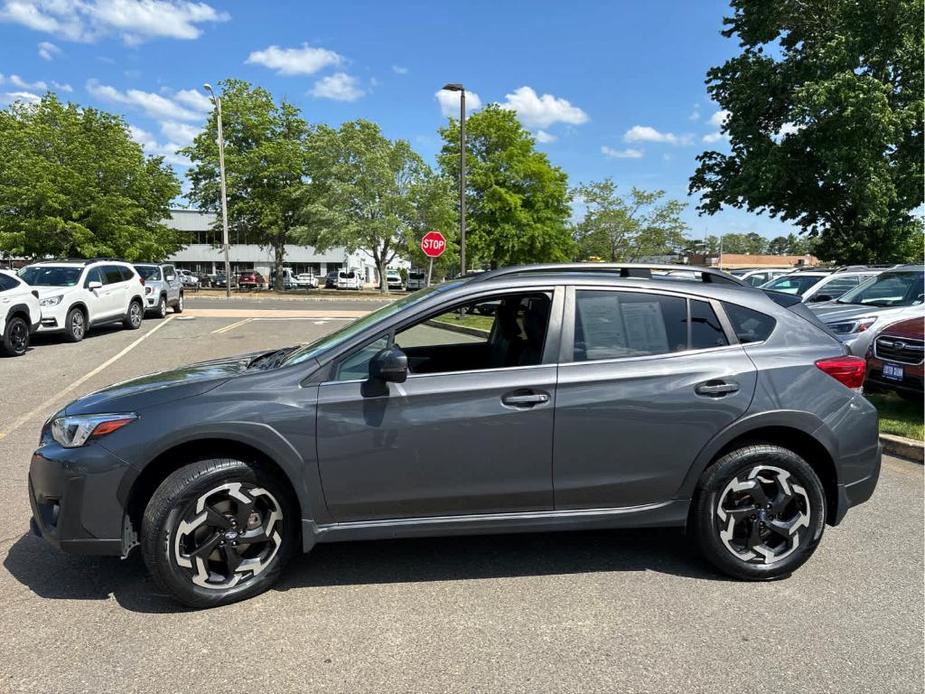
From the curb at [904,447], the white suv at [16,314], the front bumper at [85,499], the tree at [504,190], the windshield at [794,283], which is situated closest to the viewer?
the front bumper at [85,499]

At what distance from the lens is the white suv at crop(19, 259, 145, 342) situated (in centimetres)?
1249

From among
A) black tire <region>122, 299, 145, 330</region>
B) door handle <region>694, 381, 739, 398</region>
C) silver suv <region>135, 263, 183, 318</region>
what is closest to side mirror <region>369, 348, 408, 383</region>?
door handle <region>694, 381, 739, 398</region>

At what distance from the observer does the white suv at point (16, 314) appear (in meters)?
10.6

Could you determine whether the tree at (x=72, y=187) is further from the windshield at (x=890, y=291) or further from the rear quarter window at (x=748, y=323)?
the rear quarter window at (x=748, y=323)

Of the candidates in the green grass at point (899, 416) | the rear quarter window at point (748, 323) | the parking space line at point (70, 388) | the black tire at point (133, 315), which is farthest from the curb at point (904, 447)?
the black tire at point (133, 315)

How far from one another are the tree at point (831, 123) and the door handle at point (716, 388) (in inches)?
826

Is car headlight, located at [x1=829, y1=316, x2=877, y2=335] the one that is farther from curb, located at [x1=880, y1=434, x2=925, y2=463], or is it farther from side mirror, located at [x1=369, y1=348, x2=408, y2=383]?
side mirror, located at [x1=369, y1=348, x2=408, y2=383]

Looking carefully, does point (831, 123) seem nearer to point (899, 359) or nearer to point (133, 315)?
point (899, 359)

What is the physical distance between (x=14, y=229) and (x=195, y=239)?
159ft

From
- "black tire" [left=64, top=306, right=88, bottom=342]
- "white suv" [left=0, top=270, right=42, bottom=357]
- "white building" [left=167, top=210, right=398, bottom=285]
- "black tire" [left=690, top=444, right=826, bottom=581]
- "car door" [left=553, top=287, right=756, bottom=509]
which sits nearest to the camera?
"car door" [left=553, top=287, right=756, bottom=509]

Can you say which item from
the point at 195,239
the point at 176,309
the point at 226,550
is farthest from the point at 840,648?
the point at 195,239

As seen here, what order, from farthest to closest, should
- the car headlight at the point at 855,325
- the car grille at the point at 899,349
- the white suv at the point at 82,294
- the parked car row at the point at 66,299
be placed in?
1. the white suv at the point at 82,294
2. the parked car row at the point at 66,299
3. the car headlight at the point at 855,325
4. the car grille at the point at 899,349

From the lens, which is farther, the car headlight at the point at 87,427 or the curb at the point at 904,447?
the curb at the point at 904,447

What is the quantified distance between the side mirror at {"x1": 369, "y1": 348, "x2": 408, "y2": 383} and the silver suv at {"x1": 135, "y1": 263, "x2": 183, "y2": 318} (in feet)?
55.3
